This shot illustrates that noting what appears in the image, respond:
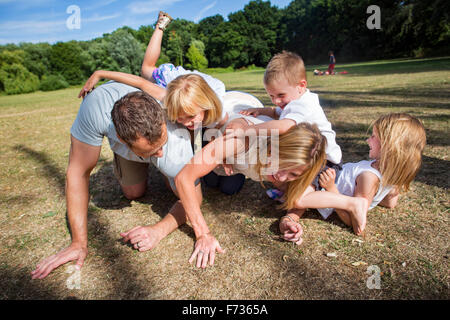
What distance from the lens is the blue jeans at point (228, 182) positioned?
288cm

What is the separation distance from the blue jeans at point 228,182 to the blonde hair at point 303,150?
0.92 meters

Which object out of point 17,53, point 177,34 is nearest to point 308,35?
point 177,34

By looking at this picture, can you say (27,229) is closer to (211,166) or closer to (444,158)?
(211,166)

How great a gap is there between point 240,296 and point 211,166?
2.94 feet

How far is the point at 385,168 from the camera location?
7.22 feet

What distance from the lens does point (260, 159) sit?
6.86 feet

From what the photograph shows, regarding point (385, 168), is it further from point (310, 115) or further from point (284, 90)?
point (284, 90)

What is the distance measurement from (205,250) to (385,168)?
5.32 feet

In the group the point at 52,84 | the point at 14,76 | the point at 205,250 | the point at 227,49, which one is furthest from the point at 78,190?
the point at 227,49

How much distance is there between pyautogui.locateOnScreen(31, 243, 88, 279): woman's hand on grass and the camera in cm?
192

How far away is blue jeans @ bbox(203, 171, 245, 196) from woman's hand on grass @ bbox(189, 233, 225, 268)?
90cm

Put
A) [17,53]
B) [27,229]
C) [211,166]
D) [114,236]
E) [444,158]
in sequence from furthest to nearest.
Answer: [17,53], [444,158], [27,229], [114,236], [211,166]

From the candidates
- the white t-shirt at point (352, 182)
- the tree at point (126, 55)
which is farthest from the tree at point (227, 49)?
the white t-shirt at point (352, 182)

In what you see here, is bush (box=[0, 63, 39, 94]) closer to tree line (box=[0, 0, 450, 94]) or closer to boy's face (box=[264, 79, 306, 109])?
tree line (box=[0, 0, 450, 94])
